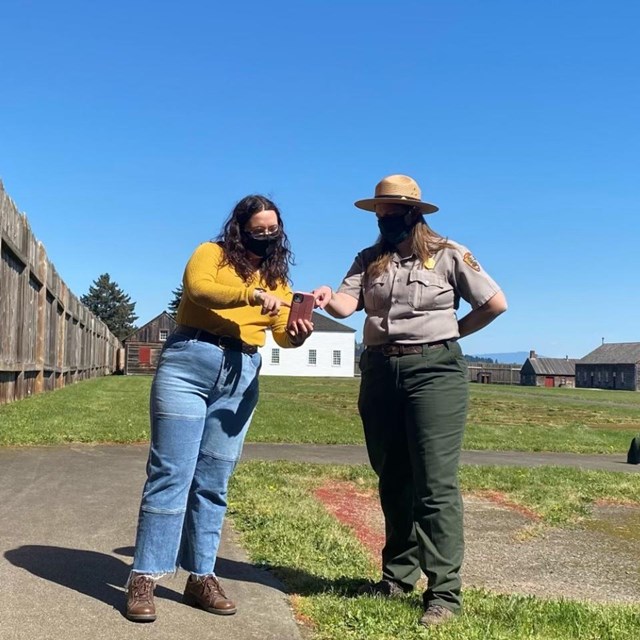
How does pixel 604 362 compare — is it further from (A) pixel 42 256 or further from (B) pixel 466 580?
(B) pixel 466 580

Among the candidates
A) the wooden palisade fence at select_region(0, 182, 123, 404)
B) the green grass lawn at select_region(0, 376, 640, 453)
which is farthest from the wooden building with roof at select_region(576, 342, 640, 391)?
the wooden palisade fence at select_region(0, 182, 123, 404)

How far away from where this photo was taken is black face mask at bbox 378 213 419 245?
13.7 feet

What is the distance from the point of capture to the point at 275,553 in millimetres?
4840

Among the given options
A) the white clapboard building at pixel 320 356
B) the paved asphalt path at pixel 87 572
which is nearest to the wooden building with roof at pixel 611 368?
the white clapboard building at pixel 320 356

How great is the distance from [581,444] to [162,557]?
470 inches

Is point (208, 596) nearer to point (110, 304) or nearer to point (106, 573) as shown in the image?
point (106, 573)

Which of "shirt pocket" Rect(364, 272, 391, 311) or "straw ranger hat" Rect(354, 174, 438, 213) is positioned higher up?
"straw ranger hat" Rect(354, 174, 438, 213)

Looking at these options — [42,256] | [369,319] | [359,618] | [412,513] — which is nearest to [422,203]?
[369,319]

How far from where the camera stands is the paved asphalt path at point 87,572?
346 centimetres

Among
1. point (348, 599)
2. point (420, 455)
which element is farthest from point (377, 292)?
point (348, 599)

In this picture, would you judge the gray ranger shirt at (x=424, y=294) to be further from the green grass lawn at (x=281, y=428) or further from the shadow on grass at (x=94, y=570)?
the green grass lawn at (x=281, y=428)

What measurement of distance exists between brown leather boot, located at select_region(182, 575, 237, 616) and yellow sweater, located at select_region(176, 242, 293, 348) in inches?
47.0

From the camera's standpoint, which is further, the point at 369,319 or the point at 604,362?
the point at 604,362

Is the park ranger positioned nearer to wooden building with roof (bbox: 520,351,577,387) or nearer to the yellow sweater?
the yellow sweater
